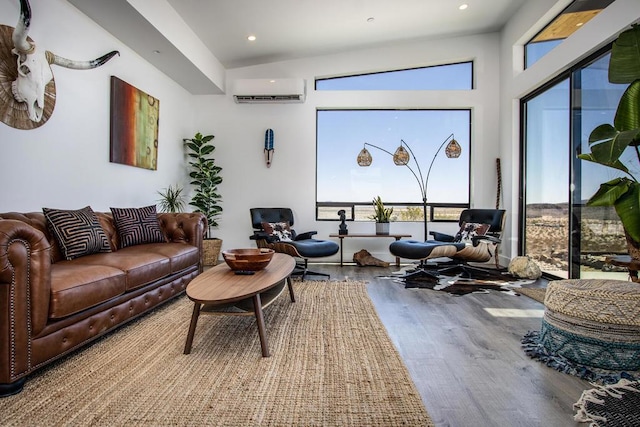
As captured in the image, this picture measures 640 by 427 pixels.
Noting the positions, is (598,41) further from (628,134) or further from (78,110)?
(78,110)

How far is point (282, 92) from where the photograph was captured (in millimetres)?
5352

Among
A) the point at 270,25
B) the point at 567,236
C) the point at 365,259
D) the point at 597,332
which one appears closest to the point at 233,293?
the point at 597,332

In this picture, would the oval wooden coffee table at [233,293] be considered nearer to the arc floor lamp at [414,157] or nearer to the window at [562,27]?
the arc floor lamp at [414,157]

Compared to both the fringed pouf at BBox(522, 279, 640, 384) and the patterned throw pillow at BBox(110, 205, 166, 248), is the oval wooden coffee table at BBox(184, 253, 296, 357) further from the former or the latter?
the fringed pouf at BBox(522, 279, 640, 384)

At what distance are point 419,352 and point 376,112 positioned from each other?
173 inches

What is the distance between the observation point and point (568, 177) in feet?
12.9

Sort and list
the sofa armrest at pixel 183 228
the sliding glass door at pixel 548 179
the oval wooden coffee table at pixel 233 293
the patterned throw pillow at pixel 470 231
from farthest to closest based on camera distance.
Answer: the patterned throw pillow at pixel 470 231, the sliding glass door at pixel 548 179, the sofa armrest at pixel 183 228, the oval wooden coffee table at pixel 233 293

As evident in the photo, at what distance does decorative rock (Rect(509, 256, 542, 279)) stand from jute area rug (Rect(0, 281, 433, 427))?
2768 millimetres

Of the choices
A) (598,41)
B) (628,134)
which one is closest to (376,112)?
(598,41)

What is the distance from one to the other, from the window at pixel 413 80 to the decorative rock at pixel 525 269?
285 cm

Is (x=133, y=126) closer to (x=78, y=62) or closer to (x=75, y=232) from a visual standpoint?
(x=78, y=62)

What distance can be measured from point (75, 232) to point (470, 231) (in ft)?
13.7

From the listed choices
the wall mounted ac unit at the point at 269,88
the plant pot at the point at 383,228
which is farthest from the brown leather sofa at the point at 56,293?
the wall mounted ac unit at the point at 269,88

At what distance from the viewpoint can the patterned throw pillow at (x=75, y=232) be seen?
8.32 ft
